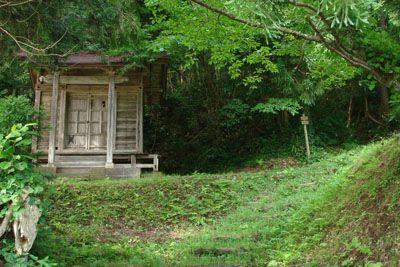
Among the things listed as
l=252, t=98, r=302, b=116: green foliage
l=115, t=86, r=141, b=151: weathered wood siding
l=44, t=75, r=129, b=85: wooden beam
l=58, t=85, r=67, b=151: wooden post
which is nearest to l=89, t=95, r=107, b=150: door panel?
l=115, t=86, r=141, b=151: weathered wood siding

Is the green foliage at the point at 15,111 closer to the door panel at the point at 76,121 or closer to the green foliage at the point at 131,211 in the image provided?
the door panel at the point at 76,121

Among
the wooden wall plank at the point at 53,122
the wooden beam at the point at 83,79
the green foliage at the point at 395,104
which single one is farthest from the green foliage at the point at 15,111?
the green foliage at the point at 395,104

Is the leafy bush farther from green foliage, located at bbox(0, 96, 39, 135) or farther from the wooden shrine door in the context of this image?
the wooden shrine door

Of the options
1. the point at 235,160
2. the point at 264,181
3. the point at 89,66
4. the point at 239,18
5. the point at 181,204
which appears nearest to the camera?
the point at 239,18

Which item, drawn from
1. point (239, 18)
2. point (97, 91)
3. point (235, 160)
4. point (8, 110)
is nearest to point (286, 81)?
point (235, 160)

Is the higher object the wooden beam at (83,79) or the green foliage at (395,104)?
the wooden beam at (83,79)

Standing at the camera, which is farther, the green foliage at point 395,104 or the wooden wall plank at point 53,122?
the wooden wall plank at point 53,122

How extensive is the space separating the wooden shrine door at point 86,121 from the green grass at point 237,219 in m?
3.25

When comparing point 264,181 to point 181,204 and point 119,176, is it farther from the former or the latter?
point 119,176

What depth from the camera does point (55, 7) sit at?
5.82 m

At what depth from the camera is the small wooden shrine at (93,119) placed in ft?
43.7

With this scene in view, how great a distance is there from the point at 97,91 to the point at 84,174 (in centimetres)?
297

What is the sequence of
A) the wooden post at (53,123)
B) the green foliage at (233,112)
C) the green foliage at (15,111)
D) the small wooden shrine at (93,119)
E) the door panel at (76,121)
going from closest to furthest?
the green foliage at (15,111), the wooden post at (53,123), the small wooden shrine at (93,119), the door panel at (76,121), the green foliage at (233,112)

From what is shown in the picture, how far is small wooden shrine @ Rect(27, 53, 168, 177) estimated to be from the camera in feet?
43.7
